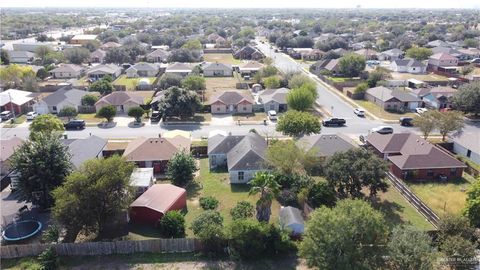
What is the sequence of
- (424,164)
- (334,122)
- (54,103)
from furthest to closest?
(54,103) < (334,122) < (424,164)

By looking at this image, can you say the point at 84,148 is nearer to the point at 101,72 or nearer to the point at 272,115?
the point at 272,115

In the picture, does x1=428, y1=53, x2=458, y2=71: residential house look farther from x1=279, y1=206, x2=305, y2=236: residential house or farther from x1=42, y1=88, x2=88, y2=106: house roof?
x1=279, y1=206, x2=305, y2=236: residential house

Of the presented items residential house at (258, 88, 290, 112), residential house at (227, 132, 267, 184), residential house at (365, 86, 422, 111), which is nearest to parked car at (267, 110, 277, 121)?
residential house at (258, 88, 290, 112)

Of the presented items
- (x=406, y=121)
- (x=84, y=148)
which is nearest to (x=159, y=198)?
(x=84, y=148)

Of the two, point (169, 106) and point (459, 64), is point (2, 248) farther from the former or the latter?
point (459, 64)

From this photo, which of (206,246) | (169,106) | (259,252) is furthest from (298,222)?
(169,106)

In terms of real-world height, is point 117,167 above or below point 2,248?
above
